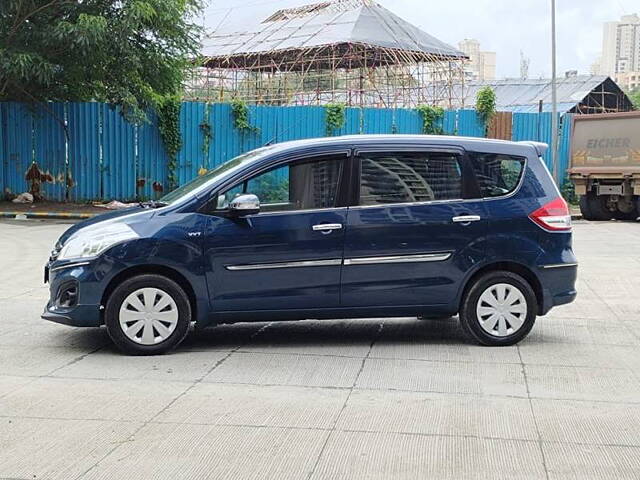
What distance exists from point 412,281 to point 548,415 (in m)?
2.04

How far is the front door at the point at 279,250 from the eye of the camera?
273 inches

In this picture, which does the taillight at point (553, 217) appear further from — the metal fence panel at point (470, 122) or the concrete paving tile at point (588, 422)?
the metal fence panel at point (470, 122)

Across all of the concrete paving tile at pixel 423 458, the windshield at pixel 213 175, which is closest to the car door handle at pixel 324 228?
the windshield at pixel 213 175

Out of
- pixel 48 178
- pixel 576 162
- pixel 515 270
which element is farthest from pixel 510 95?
pixel 515 270

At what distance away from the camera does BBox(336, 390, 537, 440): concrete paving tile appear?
5.08m

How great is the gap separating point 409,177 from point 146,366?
2.77m

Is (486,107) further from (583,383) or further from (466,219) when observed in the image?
(583,383)

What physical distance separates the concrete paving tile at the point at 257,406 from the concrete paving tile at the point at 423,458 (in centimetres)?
43

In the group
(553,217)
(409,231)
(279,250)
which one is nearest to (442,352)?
(409,231)

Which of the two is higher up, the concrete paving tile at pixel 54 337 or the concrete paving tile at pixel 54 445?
the concrete paving tile at pixel 54 337

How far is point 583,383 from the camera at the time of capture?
6.19m

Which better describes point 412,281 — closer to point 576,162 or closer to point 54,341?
point 54,341

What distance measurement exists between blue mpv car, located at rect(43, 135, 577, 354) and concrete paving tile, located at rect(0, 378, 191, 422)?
2.78ft

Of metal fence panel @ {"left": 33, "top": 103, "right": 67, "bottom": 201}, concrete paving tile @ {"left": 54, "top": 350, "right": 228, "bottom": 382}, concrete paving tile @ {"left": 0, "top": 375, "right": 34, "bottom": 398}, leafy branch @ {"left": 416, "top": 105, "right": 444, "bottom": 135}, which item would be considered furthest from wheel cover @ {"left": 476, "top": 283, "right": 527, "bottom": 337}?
metal fence panel @ {"left": 33, "top": 103, "right": 67, "bottom": 201}
